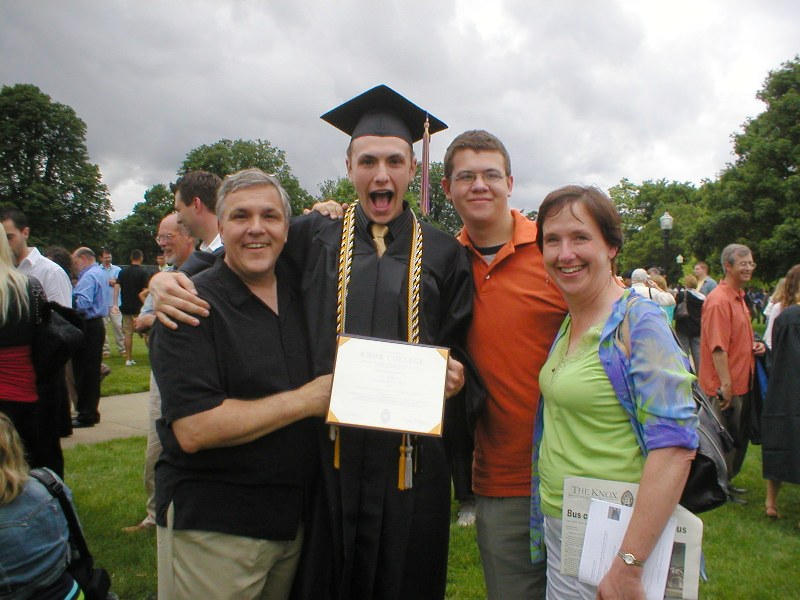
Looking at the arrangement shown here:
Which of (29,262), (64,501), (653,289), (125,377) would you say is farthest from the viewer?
(125,377)

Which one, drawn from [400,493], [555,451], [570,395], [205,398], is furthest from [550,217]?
[205,398]

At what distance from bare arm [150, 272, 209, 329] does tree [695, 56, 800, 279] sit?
25.4 meters

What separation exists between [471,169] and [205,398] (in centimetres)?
144

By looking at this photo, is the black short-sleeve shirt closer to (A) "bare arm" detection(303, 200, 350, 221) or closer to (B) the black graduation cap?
(A) "bare arm" detection(303, 200, 350, 221)

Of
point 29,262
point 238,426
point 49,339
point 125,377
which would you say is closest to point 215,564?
point 238,426

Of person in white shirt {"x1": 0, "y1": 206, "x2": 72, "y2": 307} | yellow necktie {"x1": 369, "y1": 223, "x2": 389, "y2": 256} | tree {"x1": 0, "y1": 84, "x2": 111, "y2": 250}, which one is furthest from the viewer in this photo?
tree {"x1": 0, "y1": 84, "x2": 111, "y2": 250}

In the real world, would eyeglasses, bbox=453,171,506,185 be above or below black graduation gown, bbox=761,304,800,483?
above

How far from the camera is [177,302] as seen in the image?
1.92 meters

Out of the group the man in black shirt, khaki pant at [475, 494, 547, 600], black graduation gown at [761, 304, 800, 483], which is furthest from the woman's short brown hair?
black graduation gown at [761, 304, 800, 483]

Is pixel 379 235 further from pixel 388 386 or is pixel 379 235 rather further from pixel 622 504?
pixel 622 504

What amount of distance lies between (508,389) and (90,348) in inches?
251

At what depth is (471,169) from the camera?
2572mm

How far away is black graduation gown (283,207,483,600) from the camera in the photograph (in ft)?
6.77

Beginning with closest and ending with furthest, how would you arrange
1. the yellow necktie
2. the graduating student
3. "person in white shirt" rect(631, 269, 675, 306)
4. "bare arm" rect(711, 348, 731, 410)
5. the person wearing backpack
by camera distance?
the graduating student → the yellow necktie → "bare arm" rect(711, 348, 731, 410) → "person in white shirt" rect(631, 269, 675, 306) → the person wearing backpack
